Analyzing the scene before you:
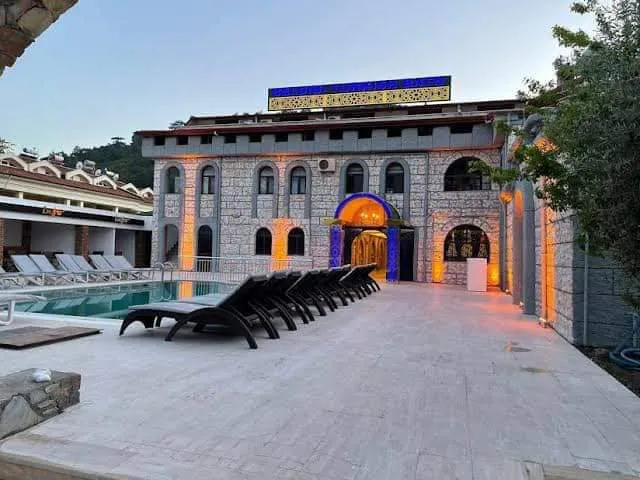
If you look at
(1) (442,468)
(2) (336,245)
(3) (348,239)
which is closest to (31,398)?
(1) (442,468)

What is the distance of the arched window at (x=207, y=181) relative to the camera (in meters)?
23.2

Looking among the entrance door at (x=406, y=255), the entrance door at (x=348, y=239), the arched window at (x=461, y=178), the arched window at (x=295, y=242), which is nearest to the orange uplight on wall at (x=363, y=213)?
the entrance door at (x=348, y=239)

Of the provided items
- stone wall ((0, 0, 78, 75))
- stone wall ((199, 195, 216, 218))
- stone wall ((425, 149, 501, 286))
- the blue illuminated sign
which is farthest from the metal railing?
stone wall ((0, 0, 78, 75))

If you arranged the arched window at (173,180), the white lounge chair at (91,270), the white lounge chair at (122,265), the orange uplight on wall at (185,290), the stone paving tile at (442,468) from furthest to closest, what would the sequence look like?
1. the arched window at (173,180)
2. the white lounge chair at (122,265)
3. the white lounge chair at (91,270)
4. the orange uplight on wall at (185,290)
5. the stone paving tile at (442,468)

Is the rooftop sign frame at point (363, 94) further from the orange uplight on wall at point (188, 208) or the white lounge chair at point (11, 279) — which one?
the white lounge chair at point (11, 279)

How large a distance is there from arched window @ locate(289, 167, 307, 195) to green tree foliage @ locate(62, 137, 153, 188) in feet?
73.5

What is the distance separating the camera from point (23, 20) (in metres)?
2.83

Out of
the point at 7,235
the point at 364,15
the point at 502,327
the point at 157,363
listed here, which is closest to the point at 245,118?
the point at 364,15

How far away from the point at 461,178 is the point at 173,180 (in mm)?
14293

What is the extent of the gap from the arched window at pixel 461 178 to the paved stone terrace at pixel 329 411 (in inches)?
552

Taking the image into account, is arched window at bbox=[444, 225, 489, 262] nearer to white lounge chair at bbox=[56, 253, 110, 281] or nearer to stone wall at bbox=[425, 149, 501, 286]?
stone wall at bbox=[425, 149, 501, 286]

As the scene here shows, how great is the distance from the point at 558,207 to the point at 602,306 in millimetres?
2532

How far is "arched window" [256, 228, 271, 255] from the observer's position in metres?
22.2

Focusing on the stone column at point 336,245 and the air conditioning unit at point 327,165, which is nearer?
the stone column at point 336,245
